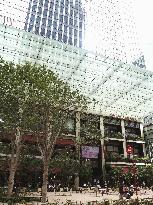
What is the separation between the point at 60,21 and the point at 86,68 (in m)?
75.5

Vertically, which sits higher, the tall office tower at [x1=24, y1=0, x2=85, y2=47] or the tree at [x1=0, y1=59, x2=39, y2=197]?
the tall office tower at [x1=24, y1=0, x2=85, y2=47]

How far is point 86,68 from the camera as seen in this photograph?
32219 millimetres

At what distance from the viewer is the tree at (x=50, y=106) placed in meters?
20.5

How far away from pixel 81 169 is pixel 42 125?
49.5 feet

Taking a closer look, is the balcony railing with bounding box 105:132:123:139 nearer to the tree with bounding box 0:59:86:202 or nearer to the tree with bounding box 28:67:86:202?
the tree with bounding box 0:59:86:202

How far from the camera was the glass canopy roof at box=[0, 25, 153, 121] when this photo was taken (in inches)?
1101

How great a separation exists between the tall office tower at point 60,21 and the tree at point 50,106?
79.2 m

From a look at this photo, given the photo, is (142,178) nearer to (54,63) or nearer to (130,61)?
(130,61)

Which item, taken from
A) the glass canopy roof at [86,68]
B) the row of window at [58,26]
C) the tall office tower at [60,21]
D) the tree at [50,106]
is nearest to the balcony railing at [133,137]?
the glass canopy roof at [86,68]

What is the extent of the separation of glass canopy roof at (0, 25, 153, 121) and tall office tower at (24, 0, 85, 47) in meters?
62.5

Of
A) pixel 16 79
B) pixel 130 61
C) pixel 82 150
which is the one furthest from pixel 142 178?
pixel 16 79

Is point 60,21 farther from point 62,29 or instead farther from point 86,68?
point 86,68

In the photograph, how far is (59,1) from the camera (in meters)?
106

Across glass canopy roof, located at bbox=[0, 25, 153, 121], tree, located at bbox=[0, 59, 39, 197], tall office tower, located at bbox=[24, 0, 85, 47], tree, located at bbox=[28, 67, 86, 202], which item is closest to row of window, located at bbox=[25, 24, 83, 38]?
tall office tower, located at bbox=[24, 0, 85, 47]
